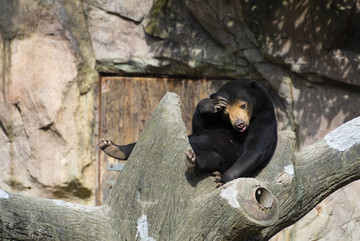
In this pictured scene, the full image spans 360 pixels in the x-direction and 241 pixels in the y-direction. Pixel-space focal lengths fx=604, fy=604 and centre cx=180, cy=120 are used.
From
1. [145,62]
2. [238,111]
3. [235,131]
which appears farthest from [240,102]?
[145,62]

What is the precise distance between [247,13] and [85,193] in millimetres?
2704

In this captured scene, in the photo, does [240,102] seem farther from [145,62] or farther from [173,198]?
[145,62]

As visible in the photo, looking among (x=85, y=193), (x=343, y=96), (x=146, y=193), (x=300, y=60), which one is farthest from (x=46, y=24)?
(x=146, y=193)

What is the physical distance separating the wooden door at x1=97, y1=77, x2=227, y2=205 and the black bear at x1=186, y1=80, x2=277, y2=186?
206 cm

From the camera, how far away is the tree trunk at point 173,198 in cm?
307

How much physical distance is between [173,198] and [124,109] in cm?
368

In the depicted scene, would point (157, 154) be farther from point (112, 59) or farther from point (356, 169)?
point (112, 59)

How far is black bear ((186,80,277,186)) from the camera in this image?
4039 mm

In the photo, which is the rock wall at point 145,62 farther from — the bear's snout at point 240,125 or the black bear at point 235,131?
the bear's snout at point 240,125

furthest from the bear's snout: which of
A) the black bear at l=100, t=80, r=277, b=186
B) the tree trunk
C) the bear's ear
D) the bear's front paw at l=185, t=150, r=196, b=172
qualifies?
the bear's front paw at l=185, t=150, r=196, b=172

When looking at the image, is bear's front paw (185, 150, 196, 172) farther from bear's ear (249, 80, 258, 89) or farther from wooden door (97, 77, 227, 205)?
wooden door (97, 77, 227, 205)

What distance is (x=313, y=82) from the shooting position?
6.73 metres

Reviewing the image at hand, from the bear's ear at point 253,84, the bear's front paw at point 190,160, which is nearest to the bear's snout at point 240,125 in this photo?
the bear's ear at point 253,84

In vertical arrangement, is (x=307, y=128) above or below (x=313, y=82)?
below
